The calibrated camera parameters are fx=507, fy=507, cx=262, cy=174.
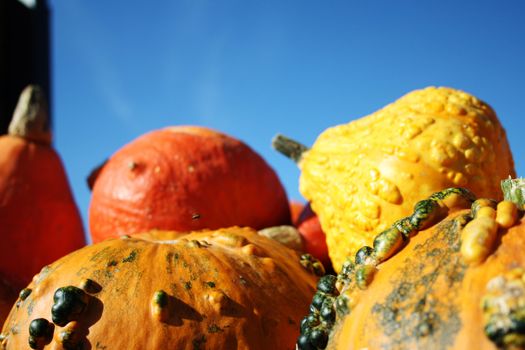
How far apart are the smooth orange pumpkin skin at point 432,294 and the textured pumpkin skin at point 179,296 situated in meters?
0.38

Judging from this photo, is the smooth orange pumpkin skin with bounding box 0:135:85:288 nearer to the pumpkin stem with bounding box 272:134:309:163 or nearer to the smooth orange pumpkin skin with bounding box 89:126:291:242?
the smooth orange pumpkin skin with bounding box 89:126:291:242

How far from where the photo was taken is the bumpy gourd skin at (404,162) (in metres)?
1.94

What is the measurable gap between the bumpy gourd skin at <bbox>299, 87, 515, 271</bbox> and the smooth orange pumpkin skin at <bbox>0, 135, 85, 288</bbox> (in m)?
1.69

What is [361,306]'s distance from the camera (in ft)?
3.85

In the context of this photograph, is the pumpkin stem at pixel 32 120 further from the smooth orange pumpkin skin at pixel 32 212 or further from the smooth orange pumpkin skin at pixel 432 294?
the smooth orange pumpkin skin at pixel 432 294

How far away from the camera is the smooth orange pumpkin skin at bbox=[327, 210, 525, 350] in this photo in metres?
0.96

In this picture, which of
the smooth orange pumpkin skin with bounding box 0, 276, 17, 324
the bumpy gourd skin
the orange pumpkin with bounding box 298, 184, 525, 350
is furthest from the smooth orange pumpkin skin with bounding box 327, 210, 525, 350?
the smooth orange pumpkin skin with bounding box 0, 276, 17, 324

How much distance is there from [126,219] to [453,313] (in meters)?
2.12

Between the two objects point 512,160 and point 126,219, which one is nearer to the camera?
point 512,160

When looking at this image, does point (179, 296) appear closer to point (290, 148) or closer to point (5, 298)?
point (5, 298)

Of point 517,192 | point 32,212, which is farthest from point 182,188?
point 517,192

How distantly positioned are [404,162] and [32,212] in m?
2.19

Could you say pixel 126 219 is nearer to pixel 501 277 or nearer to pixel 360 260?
pixel 360 260

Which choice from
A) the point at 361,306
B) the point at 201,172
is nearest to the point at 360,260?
the point at 361,306
